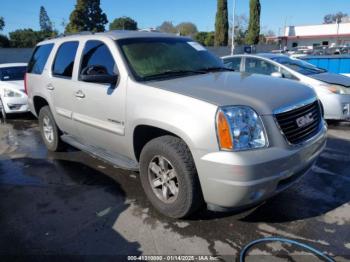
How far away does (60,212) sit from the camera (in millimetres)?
3816

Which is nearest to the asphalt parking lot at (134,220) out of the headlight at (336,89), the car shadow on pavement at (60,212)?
the car shadow on pavement at (60,212)

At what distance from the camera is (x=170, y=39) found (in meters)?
4.64

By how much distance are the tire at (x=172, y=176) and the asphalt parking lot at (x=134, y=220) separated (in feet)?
0.62

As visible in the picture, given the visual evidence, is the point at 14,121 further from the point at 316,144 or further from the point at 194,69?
the point at 316,144

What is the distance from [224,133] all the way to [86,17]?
56.8 metres

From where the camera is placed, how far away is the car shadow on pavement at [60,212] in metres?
3.12

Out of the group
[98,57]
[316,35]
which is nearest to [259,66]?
[98,57]

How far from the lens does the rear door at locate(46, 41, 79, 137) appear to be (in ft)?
15.7

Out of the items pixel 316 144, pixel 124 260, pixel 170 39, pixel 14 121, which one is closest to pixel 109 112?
pixel 170 39

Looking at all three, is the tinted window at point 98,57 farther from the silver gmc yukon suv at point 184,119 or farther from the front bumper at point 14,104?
the front bumper at point 14,104

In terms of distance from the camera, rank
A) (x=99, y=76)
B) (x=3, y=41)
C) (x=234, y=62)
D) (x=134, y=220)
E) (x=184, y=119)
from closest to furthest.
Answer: (x=184, y=119)
(x=134, y=220)
(x=99, y=76)
(x=234, y=62)
(x=3, y=41)

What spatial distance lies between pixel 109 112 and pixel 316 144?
89.8 inches

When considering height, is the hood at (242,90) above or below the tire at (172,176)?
above

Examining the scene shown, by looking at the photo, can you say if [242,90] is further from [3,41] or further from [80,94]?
[3,41]
